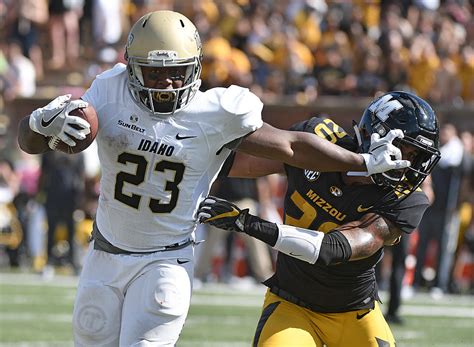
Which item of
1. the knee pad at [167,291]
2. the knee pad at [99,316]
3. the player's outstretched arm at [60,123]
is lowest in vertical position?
the knee pad at [99,316]

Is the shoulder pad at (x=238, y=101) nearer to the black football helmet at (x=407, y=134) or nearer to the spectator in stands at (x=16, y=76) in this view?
the black football helmet at (x=407, y=134)

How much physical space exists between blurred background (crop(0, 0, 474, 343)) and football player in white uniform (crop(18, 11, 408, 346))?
5635mm

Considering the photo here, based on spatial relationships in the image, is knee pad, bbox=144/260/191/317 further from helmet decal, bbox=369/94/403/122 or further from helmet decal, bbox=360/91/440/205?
helmet decal, bbox=369/94/403/122

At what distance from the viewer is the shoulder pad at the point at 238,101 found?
3848 millimetres

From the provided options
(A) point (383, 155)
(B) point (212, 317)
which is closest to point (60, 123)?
(A) point (383, 155)

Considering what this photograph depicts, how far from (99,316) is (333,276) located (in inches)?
38.5

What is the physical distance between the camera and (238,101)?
3869 mm

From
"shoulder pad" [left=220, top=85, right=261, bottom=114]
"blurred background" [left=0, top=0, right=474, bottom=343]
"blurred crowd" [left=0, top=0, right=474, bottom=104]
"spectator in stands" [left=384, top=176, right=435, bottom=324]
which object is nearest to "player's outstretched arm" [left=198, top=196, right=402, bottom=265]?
"shoulder pad" [left=220, top=85, right=261, bottom=114]

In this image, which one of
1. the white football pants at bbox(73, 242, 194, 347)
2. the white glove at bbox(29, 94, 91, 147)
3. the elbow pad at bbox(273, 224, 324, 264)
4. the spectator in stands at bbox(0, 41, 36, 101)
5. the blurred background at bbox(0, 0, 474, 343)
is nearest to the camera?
the white glove at bbox(29, 94, 91, 147)

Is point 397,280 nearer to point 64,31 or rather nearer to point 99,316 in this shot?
point 99,316

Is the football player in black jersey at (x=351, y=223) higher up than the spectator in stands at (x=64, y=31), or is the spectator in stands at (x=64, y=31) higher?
the football player in black jersey at (x=351, y=223)

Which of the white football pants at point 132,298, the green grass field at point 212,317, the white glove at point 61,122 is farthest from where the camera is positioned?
the green grass field at point 212,317

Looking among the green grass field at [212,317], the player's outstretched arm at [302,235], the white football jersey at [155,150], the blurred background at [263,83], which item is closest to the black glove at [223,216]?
the player's outstretched arm at [302,235]

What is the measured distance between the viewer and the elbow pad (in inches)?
154
